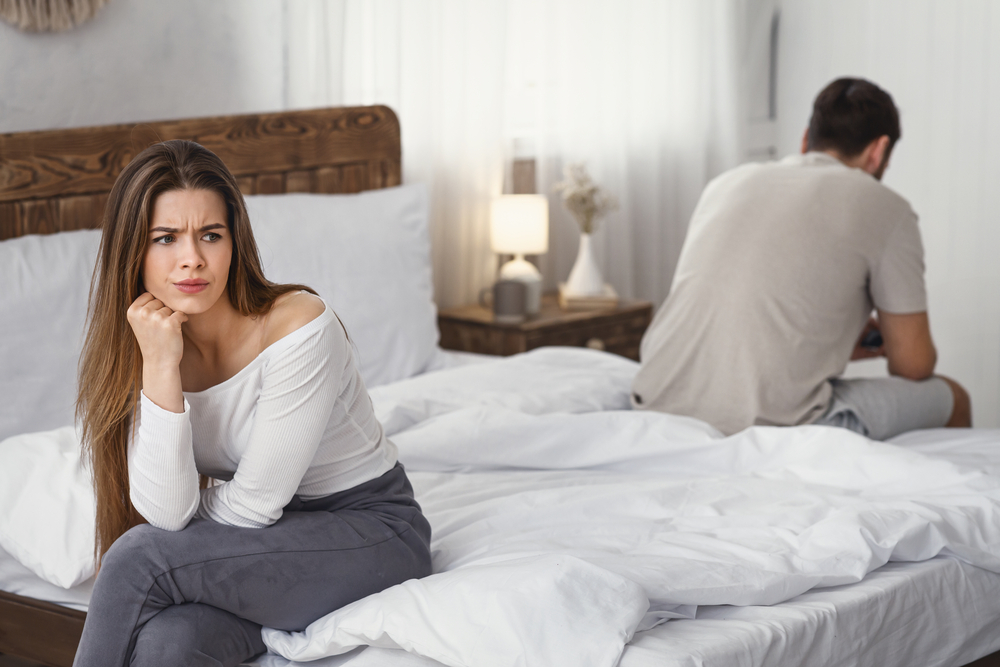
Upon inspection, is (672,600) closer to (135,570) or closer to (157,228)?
(135,570)

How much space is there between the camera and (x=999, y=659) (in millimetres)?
1471

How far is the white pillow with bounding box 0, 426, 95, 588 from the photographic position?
1.44 meters

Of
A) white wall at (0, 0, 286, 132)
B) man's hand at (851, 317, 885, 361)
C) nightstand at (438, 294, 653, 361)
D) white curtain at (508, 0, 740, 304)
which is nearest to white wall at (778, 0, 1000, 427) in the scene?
white curtain at (508, 0, 740, 304)

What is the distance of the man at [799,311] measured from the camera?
1.95 metres

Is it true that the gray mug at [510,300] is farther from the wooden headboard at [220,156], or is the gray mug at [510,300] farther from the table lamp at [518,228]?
the wooden headboard at [220,156]

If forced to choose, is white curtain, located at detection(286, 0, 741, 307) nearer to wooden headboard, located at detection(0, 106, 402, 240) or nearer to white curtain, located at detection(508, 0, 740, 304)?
white curtain, located at detection(508, 0, 740, 304)

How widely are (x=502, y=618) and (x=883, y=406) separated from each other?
1.17m

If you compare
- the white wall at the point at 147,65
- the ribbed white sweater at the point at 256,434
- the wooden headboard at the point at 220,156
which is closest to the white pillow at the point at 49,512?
the ribbed white sweater at the point at 256,434

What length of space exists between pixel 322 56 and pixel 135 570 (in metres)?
1.89

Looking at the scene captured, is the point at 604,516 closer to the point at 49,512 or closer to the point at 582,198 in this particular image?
the point at 49,512

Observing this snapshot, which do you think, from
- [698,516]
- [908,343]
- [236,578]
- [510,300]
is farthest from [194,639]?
[510,300]

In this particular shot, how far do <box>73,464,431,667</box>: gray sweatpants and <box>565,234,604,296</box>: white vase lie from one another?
6.44 feet

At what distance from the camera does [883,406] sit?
6.46 feet

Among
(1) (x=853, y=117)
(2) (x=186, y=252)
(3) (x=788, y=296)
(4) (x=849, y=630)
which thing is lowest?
(4) (x=849, y=630)
